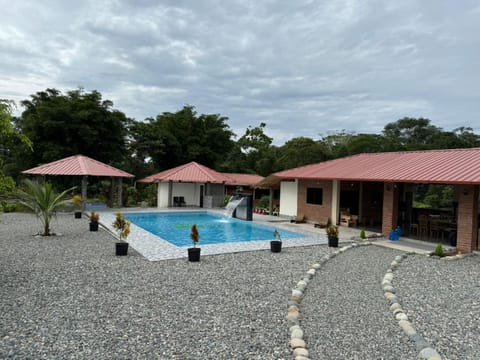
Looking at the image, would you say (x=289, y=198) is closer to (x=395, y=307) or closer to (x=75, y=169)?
(x=75, y=169)

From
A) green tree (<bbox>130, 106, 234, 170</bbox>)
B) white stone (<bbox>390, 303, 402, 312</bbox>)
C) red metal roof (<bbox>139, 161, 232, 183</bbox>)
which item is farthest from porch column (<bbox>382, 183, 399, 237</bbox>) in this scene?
green tree (<bbox>130, 106, 234, 170</bbox>)

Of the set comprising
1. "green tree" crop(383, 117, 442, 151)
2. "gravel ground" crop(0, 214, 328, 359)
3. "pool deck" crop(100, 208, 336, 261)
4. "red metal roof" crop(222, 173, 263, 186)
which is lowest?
"pool deck" crop(100, 208, 336, 261)

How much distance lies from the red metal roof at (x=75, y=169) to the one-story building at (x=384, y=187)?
11441 millimetres

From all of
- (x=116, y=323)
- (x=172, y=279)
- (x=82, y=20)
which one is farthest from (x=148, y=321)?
(x=82, y=20)

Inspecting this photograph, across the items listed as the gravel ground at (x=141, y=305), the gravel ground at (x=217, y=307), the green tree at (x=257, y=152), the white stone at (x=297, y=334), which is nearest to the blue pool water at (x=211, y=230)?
the gravel ground at (x=141, y=305)

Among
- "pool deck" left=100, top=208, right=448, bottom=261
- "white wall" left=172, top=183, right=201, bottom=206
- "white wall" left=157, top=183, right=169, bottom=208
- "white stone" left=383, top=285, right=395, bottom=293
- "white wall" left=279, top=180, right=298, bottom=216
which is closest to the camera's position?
"white stone" left=383, top=285, right=395, bottom=293

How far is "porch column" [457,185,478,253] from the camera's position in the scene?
10.6 meters

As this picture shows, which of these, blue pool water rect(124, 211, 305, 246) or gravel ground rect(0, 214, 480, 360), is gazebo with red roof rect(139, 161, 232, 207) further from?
gravel ground rect(0, 214, 480, 360)

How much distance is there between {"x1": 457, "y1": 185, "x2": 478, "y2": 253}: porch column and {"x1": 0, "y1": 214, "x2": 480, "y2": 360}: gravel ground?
137 centimetres

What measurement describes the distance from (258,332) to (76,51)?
49.9 ft

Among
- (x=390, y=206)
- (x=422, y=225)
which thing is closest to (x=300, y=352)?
(x=390, y=206)

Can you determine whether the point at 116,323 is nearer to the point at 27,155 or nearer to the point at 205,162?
the point at 27,155

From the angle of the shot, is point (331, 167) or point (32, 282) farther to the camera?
point (331, 167)

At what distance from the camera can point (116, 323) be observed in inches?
185
